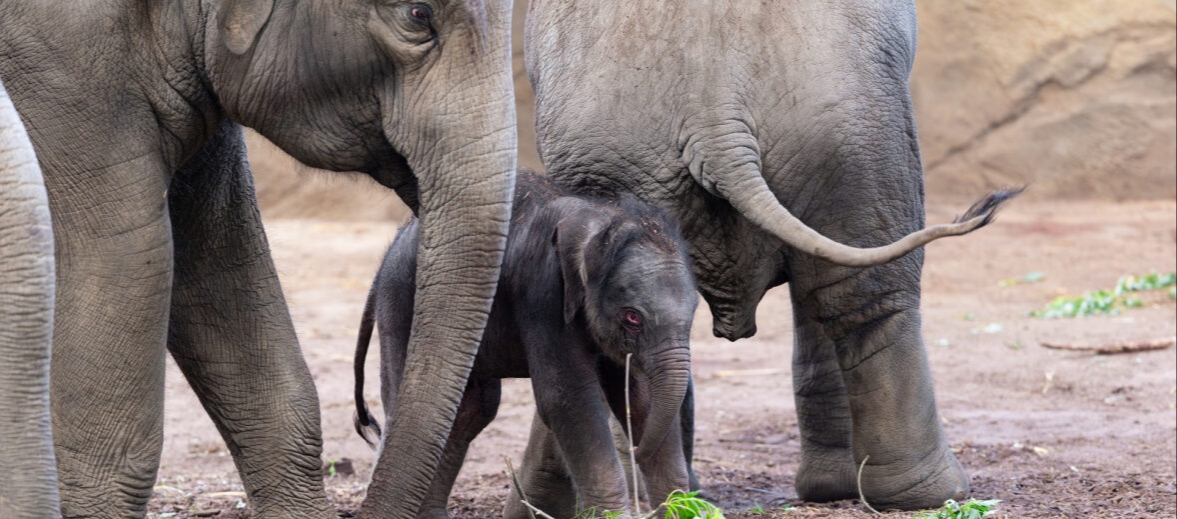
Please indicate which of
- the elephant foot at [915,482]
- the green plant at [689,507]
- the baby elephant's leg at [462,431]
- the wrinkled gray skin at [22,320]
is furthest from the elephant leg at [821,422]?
the wrinkled gray skin at [22,320]

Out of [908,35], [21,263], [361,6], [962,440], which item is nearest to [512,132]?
[361,6]

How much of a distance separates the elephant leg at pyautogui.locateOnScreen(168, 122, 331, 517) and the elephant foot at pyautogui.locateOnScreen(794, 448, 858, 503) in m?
1.68

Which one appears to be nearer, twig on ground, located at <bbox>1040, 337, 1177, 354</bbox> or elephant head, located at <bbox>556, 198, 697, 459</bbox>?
elephant head, located at <bbox>556, 198, 697, 459</bbox>

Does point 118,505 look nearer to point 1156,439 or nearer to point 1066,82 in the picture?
point 1156,439

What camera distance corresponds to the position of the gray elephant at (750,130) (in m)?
4.00

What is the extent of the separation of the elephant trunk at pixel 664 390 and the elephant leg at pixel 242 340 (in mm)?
791

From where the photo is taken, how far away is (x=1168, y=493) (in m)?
4.86

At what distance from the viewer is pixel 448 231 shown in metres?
3.14

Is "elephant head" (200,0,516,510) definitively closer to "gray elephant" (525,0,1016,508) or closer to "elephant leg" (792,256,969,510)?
"gray elephant" (525,0,1016,508)

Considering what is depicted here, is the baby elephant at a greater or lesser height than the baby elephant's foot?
greater

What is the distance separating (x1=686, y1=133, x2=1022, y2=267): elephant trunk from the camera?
3.59 meters

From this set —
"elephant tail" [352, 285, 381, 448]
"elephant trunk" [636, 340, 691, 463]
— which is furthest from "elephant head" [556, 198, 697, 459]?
"elephant tail" [352, 285, 381, 448]

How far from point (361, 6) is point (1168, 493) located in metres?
3.11

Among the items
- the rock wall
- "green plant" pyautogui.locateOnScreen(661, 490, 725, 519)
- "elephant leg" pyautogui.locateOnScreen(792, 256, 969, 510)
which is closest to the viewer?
"green plant" pyautogui.locateOnScreen(661, 490, 725, 519)
